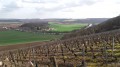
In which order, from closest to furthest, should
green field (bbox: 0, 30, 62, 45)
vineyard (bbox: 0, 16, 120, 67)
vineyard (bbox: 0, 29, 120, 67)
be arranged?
1. vineyard (bbox: 0, 29, 120, 67)
2. vineyard (bbox: 0, 16, 120, 67)
3. green field (bbox: 0, 30, 62, 45)

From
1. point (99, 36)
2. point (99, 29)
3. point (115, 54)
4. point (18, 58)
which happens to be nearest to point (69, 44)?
point (99, 36)

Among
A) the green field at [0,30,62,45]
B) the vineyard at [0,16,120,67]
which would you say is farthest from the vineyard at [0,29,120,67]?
the green field at [0,30,62,45]

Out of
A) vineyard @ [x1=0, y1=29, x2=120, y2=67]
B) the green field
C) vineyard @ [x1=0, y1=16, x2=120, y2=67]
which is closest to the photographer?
vineyard @ [x1=0, y1=29, x2=120, y2=67]

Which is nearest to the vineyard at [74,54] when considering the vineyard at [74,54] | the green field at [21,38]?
the vineyard at [74,54]

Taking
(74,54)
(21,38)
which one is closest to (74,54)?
(74,54)

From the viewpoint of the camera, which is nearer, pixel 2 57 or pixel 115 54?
pixel 115 54

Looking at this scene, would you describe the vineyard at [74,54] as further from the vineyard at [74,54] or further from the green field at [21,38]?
the green field at [21,38]

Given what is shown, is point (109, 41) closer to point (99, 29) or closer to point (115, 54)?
point (115, 54)

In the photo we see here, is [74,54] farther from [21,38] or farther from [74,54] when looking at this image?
[21,38]

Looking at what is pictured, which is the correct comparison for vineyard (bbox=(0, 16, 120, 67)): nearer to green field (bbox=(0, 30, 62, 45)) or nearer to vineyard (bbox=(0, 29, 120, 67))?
vineyard (bbox=(0, 29, 120, 67))
